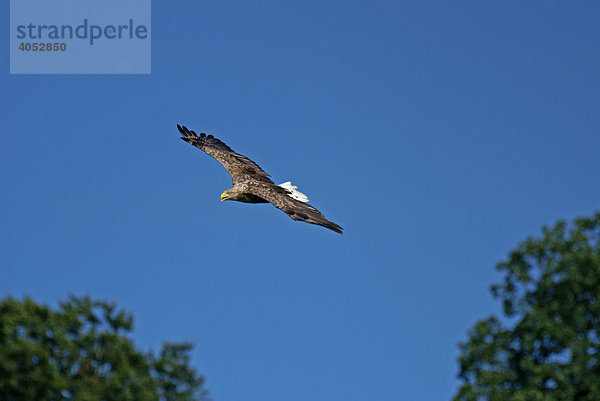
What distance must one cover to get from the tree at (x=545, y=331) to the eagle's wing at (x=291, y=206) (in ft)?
22.3

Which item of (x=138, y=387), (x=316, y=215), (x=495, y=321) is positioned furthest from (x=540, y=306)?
(x=138, y=387)

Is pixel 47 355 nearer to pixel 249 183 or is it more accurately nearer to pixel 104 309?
pixel 104 309

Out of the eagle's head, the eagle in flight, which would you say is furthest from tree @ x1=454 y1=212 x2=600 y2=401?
the eagle's head

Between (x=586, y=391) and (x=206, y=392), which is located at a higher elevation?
(x=206, y=392)

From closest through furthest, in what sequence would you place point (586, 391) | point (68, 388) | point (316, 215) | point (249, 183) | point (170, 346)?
point (586, 391) → point (68, 388) → point (170, 346) → point (316, 215) → point (249, 183)

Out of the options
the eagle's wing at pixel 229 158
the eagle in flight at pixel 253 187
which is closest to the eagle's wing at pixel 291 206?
the eagle in flight at pixel 253 187

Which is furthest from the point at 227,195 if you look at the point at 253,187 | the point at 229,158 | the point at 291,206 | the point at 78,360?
the point at 78,360

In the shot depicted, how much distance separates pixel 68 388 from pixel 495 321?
15317 millimetres

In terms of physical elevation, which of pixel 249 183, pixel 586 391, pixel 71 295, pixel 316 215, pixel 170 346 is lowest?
pixel 586 391

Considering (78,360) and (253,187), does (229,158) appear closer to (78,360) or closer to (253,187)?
(253,187)

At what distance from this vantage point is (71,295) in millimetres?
29172

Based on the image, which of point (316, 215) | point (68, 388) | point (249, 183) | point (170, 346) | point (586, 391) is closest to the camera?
point (586, 391)

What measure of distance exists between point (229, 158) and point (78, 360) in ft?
55.7

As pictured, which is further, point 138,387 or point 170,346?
point 170,346
